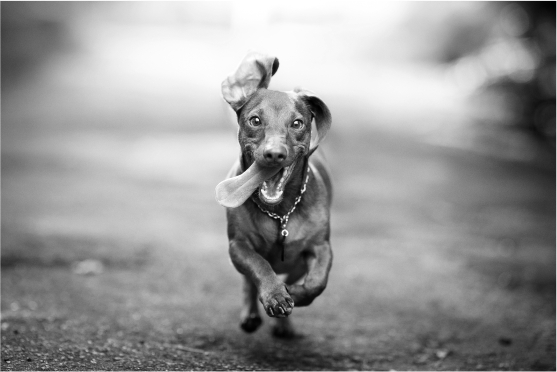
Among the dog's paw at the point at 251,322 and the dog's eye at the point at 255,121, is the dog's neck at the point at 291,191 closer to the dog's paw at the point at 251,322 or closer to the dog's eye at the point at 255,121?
the dog's eye at the point at 255,121

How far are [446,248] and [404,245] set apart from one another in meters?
0.48

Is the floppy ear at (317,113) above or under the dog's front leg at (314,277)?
above

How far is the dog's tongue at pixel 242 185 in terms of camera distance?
3.48 metres

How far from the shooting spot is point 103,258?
6348mm

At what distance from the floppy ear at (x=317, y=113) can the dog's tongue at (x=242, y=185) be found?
38cm

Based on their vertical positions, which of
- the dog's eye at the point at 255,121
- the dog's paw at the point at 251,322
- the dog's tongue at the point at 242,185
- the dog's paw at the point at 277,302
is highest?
→ the dog's eye at the point at 255,121

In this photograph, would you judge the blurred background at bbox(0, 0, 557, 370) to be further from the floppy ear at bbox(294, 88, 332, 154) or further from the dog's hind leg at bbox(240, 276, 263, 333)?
the floppy ear at bbox(294, 88, 332, 154)

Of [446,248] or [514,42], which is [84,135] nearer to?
[446,248]

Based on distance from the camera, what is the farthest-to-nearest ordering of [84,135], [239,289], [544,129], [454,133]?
[454,133]
[544,129]
[84,135]
[239,289]

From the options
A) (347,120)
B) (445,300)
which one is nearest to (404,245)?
(445,300)

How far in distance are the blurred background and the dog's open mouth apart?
4.12 feet

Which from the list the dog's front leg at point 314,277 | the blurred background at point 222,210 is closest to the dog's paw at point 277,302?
the dog's front leg at point 314,277

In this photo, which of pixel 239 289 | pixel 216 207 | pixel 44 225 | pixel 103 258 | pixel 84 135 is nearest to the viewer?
pixel 239 289

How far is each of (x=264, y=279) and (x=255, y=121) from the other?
2.84ft
